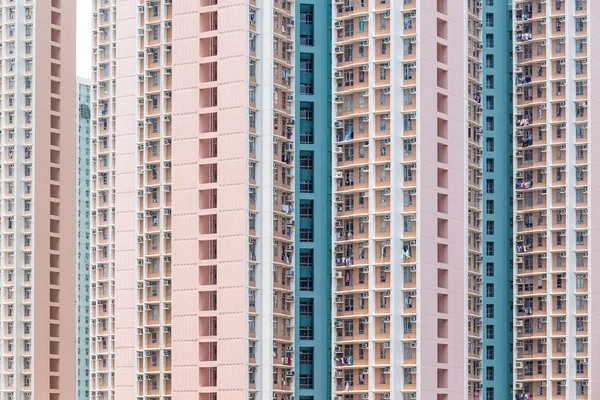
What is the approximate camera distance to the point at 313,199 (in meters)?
69.9

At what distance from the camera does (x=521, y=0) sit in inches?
3162

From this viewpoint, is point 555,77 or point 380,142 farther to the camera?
point 555,77

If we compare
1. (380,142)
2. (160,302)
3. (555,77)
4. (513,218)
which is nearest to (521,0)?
(555,77)

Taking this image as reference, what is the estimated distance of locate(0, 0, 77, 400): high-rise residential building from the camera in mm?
85875

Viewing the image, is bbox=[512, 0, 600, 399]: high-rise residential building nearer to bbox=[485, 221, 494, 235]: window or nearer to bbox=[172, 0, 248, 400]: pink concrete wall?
bbox=[485, 221, 494, 235]: window

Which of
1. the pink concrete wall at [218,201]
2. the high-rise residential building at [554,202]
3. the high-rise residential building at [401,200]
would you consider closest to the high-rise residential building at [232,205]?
the pink concrete wall at [218,201]

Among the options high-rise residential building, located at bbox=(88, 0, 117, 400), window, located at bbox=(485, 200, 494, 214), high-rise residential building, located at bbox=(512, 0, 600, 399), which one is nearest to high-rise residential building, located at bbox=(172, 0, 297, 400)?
high-rise residential building, located at bbox=(512, 0, 600, 399)

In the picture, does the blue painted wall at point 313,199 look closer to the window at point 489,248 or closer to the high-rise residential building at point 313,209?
the high-rise residential building at point 313,209

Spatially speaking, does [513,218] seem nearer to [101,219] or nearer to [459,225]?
[459,225]

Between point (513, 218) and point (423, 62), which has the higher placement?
point (423, 62)

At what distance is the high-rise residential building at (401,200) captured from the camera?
6575cm

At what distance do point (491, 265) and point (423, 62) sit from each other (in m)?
17.9

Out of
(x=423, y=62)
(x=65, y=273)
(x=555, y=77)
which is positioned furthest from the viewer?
(x=65, y=273)

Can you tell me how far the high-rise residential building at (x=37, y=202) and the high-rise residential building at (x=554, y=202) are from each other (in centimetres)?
2692
